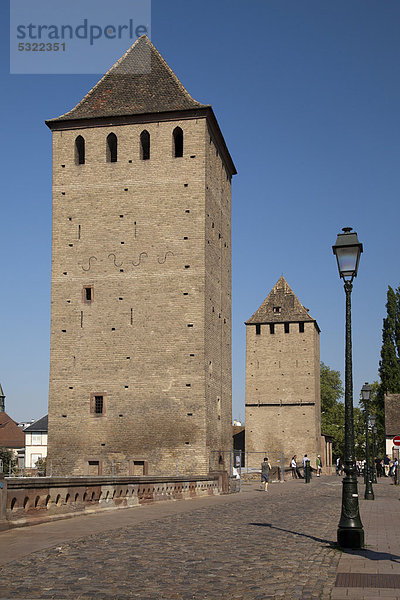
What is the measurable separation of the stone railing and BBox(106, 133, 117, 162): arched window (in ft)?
57.3

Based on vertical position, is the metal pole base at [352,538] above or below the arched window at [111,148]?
below

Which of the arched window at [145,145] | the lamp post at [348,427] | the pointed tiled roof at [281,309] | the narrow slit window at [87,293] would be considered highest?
the arched window at [145,145]

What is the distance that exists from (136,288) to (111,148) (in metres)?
6.87

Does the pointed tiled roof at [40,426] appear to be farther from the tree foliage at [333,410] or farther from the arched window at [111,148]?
the arched window at [111,148]

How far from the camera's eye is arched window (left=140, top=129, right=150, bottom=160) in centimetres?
3312

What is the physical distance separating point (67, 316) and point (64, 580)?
2586 cm

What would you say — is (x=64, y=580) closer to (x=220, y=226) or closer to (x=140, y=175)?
(x=140, y=175)

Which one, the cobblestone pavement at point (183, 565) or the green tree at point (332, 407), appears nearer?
the cobblestone pavement at point (183, 565)

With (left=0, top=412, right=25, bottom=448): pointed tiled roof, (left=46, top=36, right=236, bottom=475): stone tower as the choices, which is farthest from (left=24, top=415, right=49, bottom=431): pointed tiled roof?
(left=46, top=36, right=236, bottom=475): stone tower

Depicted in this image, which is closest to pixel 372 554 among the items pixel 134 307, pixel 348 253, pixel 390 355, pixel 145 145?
pixel 348 253

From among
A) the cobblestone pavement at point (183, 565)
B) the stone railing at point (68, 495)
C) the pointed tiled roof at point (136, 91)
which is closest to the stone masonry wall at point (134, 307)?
the pointed tiled roof at point (136, 91)

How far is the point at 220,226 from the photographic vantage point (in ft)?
117

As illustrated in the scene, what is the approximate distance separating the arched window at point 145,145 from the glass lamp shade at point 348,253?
908 inches

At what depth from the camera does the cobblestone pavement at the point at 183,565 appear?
258 inches
